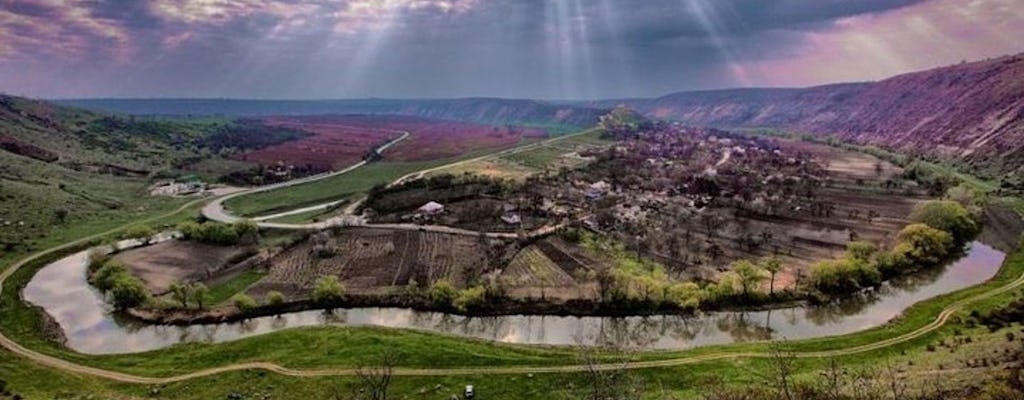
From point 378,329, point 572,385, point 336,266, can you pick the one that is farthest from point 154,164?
point 572,385

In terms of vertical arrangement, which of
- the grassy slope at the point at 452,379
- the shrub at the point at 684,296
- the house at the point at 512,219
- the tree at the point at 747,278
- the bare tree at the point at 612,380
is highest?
the house at the point at 512,219

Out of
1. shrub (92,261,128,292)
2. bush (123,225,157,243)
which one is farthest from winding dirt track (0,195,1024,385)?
bush (123,225,157,243)

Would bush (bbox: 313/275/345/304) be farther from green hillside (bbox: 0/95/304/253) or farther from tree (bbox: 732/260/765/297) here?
green hillside (bbox: 0/95/304/253)

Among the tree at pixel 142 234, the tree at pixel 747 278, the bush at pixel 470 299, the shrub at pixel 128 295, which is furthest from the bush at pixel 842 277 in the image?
the tree at pixel 142 234

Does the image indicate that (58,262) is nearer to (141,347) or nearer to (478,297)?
(141,347)

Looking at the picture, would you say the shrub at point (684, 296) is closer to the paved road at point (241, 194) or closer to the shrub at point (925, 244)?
the shrub at point (925, 244)

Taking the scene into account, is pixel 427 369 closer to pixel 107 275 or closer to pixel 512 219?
pixel 107 275
